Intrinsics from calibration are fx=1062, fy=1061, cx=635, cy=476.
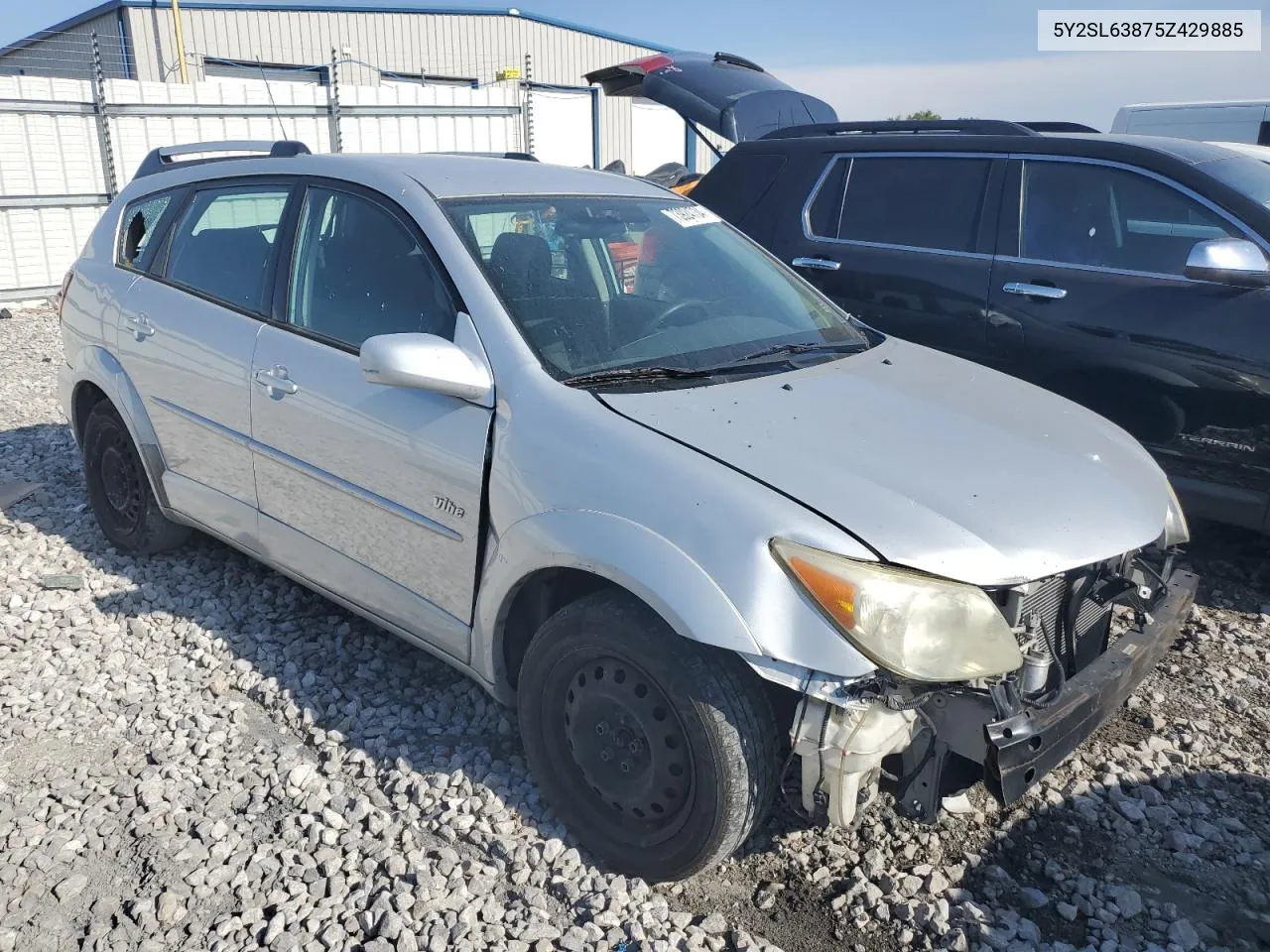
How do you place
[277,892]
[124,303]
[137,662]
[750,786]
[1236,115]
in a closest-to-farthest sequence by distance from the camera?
[750,786] → [277,892] → [137,662] → [124,303] → [1236,115]

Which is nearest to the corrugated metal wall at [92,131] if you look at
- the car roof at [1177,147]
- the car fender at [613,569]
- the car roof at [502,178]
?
the car roof at [502,178]

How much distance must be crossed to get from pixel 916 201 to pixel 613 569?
11.6 feet

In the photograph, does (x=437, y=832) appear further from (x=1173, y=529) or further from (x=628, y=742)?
(x=1173, y=529)

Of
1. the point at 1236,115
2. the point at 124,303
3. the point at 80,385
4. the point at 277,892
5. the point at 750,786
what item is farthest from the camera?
the point at 1236,115

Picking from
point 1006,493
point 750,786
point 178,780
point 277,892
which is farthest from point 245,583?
point 1006,493

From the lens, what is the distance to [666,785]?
256 cm

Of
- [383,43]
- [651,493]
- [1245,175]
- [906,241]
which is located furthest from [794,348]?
[383,43]

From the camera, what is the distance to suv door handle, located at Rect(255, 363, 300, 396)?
339 cm

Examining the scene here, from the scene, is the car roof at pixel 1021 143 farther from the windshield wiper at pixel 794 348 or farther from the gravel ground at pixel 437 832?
the gravel ground at pixel 437 832

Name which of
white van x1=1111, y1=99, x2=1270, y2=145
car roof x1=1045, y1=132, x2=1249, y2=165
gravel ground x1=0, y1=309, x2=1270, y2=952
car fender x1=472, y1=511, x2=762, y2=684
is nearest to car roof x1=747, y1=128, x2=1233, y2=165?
car roof x1=1045, y1=132, x2=1249, y2=165

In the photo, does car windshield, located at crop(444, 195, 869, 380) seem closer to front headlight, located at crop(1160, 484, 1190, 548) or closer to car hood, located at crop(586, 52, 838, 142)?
front headlight, located at crop(1160, 484, 1190, 548)

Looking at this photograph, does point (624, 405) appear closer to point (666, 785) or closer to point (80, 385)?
point (666, 785)

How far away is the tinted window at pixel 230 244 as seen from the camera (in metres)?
3.74

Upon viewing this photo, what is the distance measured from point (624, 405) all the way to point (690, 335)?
0.55 meters
